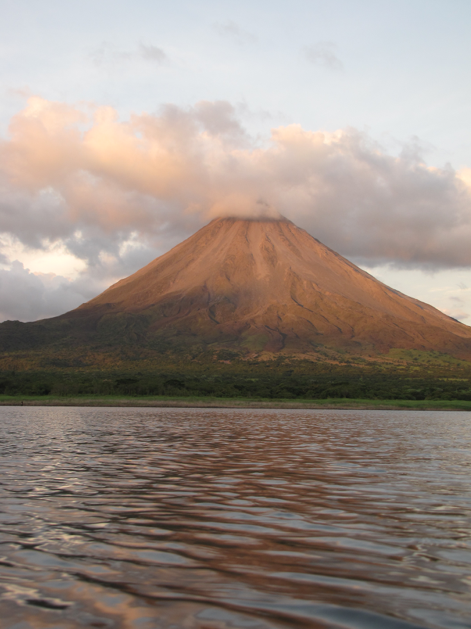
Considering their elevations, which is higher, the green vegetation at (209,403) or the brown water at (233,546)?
the brown water at (233,546)

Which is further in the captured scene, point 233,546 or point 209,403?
point 209,403

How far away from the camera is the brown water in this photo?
5938 mm

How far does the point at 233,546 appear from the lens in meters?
8.57

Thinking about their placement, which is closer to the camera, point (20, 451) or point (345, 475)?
point (345, 475)

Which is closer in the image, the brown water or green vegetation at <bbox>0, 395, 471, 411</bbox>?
the brown water

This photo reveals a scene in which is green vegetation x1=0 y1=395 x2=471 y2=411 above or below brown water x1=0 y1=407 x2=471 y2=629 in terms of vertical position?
below

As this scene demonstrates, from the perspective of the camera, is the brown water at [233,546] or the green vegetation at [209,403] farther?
the green vegetation at [209,403]

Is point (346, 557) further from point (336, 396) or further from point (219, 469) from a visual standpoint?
point (336, 396)

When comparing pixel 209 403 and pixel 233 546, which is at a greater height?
pixel 233 546

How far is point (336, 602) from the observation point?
617cm

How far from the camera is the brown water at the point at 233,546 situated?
594 cm

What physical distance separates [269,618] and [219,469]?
473 inches

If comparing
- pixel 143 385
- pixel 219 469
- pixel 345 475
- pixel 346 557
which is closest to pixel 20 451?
pixel 219 469

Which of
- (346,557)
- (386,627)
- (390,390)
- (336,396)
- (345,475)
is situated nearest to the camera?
(386,627)
